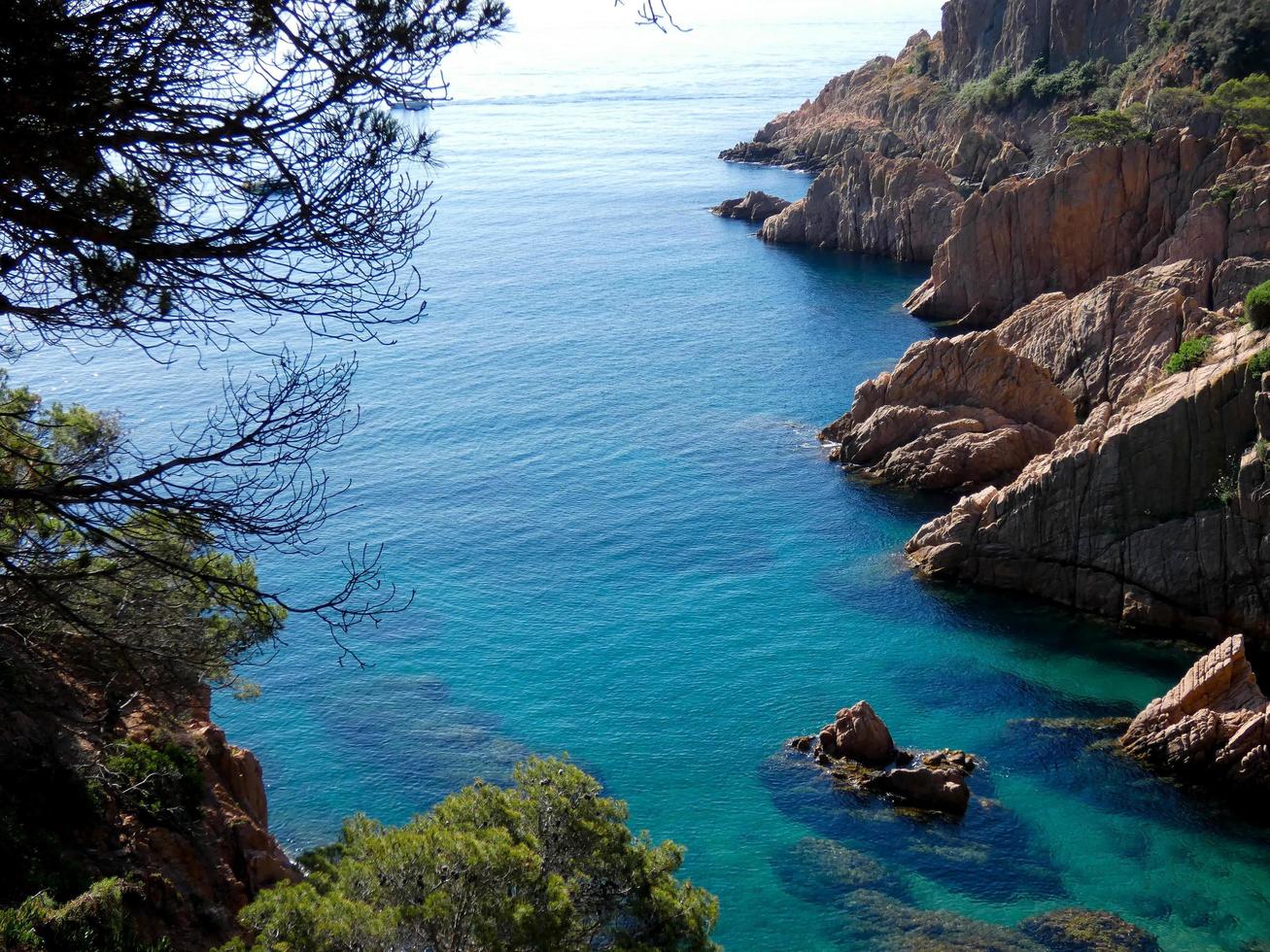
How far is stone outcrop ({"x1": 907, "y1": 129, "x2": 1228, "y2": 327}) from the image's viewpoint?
229 feet

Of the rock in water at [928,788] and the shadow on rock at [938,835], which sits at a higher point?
the rock in water at [928,788]

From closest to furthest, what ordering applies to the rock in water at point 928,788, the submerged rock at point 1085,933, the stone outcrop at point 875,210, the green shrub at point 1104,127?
the submerged rock at point 1085,933 → the rock in water at point 928,788 → the green shrub at point 1104,127 → the stone outcrop at point 875,210

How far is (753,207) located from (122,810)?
97814 mm

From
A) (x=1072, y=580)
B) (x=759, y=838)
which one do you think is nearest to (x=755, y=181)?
(x=1072, y=580)

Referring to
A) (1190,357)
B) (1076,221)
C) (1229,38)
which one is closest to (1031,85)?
(1229,38)

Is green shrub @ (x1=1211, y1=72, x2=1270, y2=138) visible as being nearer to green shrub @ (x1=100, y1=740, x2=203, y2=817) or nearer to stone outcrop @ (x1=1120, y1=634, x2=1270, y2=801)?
stone outcrop @ (x1=1120, y1=634, x2=1270, y2=801)

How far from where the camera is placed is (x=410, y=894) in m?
16.7

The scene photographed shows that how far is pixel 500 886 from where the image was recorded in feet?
55.0

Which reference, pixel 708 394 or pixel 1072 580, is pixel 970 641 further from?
pixel 708 394

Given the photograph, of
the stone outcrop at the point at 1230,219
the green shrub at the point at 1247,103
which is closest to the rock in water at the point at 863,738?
the stone outcrop at the point at 1230,219

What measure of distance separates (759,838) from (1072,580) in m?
16.8

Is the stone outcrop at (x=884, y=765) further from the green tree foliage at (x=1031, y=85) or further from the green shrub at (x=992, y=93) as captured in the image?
the green shrub at (x=992, y=93)

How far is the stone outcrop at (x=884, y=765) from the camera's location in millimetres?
32531

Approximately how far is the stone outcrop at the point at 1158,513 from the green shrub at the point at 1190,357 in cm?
62
